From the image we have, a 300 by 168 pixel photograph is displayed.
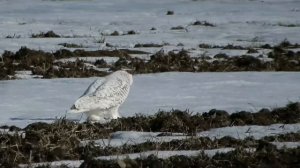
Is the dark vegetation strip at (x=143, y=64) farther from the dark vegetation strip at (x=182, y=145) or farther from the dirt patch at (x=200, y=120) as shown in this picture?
the dark vegetation strip at (x=182, y=145)

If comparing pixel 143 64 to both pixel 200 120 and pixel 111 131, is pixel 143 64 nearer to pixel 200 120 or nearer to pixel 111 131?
pixel 200 120

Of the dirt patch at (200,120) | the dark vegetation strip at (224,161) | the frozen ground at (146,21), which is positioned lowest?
the frozen ground at (146,21)

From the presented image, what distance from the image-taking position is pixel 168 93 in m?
11.4

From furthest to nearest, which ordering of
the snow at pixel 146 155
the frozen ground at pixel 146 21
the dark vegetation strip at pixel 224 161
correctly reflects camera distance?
the frozen ground at pixel 146 21 → the snow at pixel 146 155 → the dark vegetation strip at pixel 224 161

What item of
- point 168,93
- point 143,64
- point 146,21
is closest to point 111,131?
point 168,93

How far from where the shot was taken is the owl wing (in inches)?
326

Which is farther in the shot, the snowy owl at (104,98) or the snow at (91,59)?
the snow at (91,59)

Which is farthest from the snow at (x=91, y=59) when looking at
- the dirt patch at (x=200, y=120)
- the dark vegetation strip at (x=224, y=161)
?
the dark vegetation strip at (x=224, y=161)

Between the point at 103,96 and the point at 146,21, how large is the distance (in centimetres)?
2092

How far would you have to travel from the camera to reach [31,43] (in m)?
20.1

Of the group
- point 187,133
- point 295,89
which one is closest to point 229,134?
point 187,133

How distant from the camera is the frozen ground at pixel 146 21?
21.8 m

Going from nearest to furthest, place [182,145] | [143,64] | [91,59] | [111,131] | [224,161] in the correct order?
[224,161] < [182,145] < [111,131] < [143,64] < [91,59]

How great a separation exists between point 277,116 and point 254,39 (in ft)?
46.4
